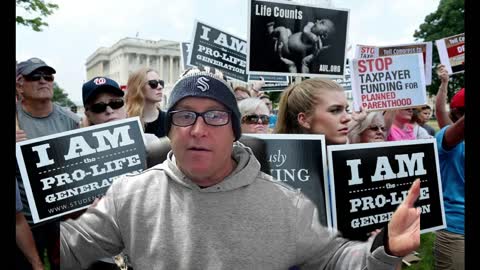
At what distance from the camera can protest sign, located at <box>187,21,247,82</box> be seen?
6.57ft

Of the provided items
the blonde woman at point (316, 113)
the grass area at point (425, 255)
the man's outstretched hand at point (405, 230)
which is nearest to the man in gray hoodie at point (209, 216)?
the man's outstretched hand at point (405, 230)

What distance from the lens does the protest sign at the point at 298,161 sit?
6.55ft

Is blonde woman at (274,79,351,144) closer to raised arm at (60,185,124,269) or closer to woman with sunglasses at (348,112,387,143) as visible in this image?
woman with sunglasses at (348,112,387,143)

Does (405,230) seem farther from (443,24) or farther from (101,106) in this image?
(101,106)

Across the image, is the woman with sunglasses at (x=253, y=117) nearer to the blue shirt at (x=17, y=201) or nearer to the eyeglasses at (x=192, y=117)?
the eyeglasses at (x=192, y=117)

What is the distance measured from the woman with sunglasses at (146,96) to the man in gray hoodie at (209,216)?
26cm

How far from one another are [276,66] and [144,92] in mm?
598

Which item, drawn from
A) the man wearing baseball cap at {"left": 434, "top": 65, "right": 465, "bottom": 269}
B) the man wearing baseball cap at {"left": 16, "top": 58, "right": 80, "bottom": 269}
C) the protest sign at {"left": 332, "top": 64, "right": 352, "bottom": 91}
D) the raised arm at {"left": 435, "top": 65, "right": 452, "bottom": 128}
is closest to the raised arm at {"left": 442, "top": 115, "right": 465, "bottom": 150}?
the man wearing baseball cap at {"left": 434, "top": 65, "right": 465, "bottom": 269}

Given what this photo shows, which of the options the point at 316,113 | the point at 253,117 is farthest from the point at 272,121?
the point at 316,113

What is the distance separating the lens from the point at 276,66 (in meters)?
2.09

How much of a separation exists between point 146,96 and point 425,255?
1723 mm

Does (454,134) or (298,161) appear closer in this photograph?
(298,161)

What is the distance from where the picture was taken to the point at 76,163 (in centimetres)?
187

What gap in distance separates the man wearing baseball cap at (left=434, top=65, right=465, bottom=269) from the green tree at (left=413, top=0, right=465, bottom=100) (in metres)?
0.11
